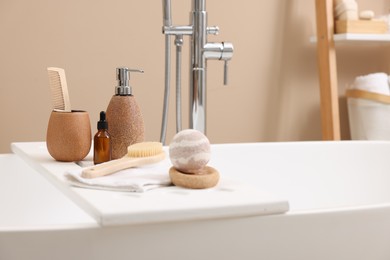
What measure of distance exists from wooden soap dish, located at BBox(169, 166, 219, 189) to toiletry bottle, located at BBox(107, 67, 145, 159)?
0.22 metres

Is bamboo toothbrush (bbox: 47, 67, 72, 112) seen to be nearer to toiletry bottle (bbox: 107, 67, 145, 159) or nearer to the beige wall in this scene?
toiletry bottle (bbox: 107, 67, 145, 159)

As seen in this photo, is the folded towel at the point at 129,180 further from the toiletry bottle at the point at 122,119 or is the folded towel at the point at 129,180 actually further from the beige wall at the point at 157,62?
the beige wall at the point at 157,62

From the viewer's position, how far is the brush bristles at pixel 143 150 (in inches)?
41.5

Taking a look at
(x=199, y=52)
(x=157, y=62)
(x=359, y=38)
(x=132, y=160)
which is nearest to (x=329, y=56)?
(x=359, y=38)

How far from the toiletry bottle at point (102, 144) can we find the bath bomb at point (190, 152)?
183 mm

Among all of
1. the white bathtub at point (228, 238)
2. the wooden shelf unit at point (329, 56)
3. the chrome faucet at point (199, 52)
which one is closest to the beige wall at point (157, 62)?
the wooden shelf unit at point (329, 56)

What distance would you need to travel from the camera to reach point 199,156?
0.93 metres

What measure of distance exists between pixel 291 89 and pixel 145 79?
610mm

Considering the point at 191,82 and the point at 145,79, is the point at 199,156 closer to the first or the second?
the point at 191,82

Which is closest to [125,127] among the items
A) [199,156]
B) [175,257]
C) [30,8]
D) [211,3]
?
[199,156]

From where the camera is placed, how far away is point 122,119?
113 centimetres

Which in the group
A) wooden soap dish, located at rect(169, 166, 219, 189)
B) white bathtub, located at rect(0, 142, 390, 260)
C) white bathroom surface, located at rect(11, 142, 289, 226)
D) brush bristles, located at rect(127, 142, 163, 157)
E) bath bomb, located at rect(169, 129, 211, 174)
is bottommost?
white bathtub, located at rect(0, 142, 390, 260)

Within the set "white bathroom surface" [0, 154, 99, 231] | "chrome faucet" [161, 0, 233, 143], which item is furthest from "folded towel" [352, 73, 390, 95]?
"white bathroom surface" [0, 154, 99, 231]

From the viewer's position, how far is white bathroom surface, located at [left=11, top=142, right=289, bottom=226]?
77cm
